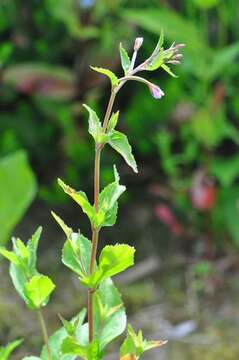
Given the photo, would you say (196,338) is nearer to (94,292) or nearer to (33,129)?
(33,129)

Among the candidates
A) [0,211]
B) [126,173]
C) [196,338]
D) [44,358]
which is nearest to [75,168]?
[126,173]

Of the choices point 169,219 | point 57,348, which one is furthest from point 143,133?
point 57,348

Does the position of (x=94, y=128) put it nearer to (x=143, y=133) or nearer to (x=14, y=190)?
(x=14, y=190)

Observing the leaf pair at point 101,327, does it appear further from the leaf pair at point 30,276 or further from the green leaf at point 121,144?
the green leaf at point 121,144

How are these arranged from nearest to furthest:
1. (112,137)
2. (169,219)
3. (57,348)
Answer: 1. (112,137)
2. (57,348)
3. (169,219)

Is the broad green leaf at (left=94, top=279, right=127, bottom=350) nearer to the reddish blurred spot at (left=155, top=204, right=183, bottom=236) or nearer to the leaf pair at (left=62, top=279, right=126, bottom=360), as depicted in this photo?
the leaf pair at (left=62, top=279, right=126, bottom=360)

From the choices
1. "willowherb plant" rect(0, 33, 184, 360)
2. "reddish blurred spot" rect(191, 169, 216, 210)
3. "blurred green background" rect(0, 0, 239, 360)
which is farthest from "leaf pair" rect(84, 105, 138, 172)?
"reddish blurred spot" rect(191, 169, 216, 210)

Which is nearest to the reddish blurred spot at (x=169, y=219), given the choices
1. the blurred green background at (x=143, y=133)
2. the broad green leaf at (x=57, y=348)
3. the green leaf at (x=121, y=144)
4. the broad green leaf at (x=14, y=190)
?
the blurred green background at (x=143, y=133)

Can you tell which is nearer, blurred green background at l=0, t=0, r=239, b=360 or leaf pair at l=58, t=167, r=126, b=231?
leaf pair at l=58, t=167, r=126, b=231
